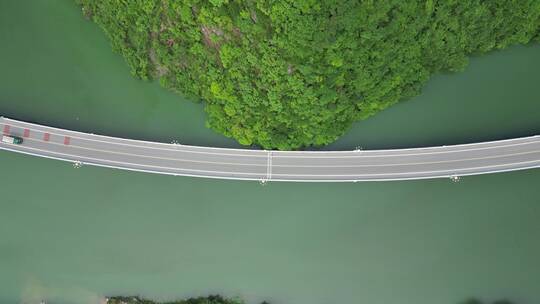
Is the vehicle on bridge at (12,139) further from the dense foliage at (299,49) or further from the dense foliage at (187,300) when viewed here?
the dense foliage at (187,300)

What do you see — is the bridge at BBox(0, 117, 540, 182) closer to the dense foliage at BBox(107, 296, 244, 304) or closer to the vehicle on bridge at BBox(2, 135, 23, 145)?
the vehicle on bridge at BBox(2, 135, 23, 145)

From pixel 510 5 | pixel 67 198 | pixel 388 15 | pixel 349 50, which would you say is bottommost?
pixel 67 198

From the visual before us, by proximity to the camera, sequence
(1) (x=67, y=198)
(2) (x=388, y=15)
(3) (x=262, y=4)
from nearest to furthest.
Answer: (3) (x=262, y=4)
(2) (x=388, y=15)
(1) (x=67, y=198)

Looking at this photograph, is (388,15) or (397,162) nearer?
(388,15)

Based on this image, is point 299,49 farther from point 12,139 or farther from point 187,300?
point 12,139

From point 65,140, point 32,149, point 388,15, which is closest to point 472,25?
point 388,15

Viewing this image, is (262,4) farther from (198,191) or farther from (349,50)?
(198,191)

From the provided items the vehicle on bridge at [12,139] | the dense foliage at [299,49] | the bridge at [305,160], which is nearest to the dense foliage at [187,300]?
the bridge at [305,160]
